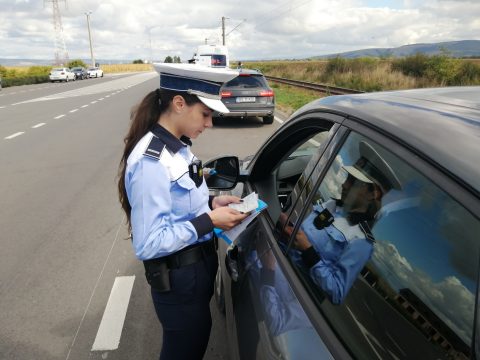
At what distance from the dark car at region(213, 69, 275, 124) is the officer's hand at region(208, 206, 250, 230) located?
10.2m

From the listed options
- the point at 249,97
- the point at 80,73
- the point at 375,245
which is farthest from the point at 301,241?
the point at 80,73

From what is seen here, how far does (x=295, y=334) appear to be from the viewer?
1.27m

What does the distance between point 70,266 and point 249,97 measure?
881 centimetres

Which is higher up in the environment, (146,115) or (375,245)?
(146,115)

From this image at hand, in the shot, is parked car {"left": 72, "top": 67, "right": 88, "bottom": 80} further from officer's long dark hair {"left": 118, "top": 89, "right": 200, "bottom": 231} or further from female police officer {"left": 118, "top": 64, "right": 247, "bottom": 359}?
female police officer {"left": 118, "top": 64, "right": 247, "bottom": 359}

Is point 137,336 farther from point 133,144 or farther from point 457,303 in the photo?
point 457,303

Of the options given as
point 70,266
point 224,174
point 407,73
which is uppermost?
point 224,174

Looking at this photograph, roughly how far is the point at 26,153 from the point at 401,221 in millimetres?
9443

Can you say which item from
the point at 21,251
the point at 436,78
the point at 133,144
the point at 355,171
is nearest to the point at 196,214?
the point at 133,144

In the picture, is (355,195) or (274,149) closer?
(355,195)

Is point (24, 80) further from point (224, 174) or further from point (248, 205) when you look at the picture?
point (248, 205)

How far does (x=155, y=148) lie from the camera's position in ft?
5.32

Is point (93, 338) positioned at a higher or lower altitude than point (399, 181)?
lower

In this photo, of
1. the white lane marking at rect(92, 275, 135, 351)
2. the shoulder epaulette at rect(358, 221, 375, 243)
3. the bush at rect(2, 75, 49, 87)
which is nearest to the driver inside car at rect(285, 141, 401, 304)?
the shoulder epaulette at rect(358, 221, 375, 243)
